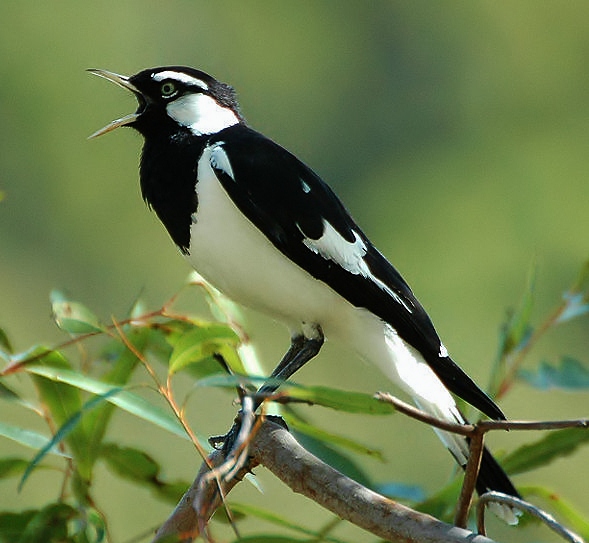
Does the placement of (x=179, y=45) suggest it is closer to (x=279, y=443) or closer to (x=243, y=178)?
(x=243, y=178)

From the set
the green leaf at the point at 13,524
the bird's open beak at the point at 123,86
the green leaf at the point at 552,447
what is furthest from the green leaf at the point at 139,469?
the bird's open beak at the point at 123,86

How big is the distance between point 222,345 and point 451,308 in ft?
10.8

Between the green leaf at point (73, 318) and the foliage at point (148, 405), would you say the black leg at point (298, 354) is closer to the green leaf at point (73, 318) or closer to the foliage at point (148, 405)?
the foliage at point (148, 405)

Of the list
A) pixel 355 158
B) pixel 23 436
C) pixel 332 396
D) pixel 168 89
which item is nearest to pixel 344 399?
pixel 332 396

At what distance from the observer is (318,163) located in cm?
527

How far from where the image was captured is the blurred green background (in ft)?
13.1

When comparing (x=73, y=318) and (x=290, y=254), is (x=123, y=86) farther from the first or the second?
(x=73, y=318)

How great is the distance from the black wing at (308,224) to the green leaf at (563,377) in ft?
0.35

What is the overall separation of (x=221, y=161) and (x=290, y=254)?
0.48 ft

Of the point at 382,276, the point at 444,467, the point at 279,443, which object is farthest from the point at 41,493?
the point at 279,443

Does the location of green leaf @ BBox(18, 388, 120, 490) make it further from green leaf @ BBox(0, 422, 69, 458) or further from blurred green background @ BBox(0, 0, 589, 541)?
blurred green background @ BBox(0, 0, 589, 541)

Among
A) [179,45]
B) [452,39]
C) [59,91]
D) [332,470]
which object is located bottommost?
[332,470]

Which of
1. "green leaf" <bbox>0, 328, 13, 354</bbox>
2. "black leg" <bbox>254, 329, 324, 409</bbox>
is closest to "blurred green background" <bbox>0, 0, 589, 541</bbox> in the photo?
"black leg" <bbox>254, 329, 324, 409</bbox>

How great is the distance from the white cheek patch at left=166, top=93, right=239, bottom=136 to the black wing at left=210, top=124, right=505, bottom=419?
7cm
